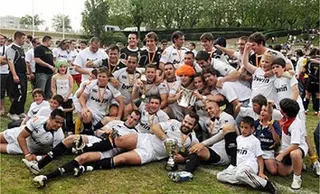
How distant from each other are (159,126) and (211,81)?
118cm

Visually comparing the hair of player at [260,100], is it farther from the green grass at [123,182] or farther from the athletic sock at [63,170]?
the athletic sock at [63,170]

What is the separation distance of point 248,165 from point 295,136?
751 millimetres

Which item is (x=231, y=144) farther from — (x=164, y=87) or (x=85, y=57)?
(x=85, y=57)

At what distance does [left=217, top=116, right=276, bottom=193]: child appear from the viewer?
4.97 m

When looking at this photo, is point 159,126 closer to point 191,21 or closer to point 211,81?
point 211,81

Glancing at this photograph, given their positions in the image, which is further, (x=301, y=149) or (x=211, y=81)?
(x=211, y=81)

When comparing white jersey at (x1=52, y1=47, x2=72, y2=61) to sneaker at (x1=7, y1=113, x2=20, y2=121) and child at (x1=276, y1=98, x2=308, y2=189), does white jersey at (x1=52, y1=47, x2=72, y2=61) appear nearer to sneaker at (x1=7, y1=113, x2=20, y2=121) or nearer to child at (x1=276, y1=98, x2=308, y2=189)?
sneaker at (x1=7, y1=113, x2=20, y2=121)

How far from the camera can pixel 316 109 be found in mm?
11383

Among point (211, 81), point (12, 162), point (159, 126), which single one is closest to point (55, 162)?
point (12, 162)

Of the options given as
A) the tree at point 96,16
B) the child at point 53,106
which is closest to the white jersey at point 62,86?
the child at point 53,106

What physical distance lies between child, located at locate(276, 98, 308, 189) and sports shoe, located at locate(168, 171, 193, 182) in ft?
4.20

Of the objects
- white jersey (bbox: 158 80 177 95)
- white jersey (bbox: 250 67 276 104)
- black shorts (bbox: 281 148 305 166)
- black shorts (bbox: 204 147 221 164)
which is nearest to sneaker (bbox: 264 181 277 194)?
black shorts (bbox: 281 148 305 166)

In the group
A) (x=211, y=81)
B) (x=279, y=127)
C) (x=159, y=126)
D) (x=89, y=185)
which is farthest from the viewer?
(x=211, y=81)

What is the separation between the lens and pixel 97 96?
683cm
